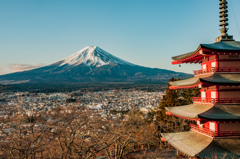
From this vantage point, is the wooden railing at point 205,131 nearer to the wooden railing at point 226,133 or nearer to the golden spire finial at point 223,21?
the wooden railing at point 226,133

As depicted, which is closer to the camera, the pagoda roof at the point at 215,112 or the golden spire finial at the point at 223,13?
the pagoda roof at the point at 215,112

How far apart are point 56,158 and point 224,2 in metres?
13.4

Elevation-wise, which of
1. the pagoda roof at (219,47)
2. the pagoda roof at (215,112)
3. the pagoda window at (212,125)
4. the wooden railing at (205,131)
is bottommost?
the wooden railing at (205,131)

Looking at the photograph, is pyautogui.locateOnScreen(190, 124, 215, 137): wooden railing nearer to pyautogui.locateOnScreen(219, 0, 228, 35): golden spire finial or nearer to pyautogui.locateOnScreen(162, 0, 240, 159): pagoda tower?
pyautogui.locateOnScreen(162, 0, 240, 159): pagoda tower

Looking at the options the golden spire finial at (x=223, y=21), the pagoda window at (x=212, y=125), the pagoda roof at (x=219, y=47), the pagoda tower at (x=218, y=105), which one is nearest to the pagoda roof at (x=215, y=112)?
the pagoda tower at (x=218, y=105)

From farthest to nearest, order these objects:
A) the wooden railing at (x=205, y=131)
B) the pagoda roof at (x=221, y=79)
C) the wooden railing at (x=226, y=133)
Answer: the wooden railing at (x=205, y=131) < the wooden railing at (x=226, y=133) < the pagoda roof at (x=221, y=79)

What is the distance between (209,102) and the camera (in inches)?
454

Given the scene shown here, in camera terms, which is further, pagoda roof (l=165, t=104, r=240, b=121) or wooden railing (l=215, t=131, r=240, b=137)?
wooden railing (l=215, t=131, r=240, b=137)

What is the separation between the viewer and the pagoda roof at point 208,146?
998cm

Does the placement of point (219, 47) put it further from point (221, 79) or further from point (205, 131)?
point (205, 131)

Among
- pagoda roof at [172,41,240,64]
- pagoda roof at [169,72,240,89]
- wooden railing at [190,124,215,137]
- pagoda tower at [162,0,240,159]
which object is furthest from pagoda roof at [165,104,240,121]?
pagoda roof at [172,41,240,64]

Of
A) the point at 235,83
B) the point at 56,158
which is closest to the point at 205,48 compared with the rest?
the point at 235,83

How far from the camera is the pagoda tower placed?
10.3 m

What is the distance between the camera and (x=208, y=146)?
1056 cm
